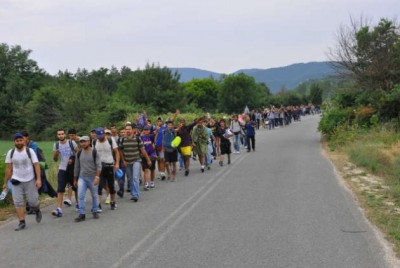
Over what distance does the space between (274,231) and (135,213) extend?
3.11m

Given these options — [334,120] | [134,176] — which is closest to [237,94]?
[334,120]

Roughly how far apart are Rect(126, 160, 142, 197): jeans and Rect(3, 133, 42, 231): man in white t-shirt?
8.82ft

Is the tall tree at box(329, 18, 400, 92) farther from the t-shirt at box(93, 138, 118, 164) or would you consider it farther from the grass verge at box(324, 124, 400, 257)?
the t-shirt at box(93, 138, 118, 164)

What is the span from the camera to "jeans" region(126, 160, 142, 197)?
1157 centimetres

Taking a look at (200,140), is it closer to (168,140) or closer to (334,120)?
(168,140)

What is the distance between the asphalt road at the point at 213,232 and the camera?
6777 millimetres

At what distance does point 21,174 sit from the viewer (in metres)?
9.19

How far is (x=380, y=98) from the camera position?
82.7ft

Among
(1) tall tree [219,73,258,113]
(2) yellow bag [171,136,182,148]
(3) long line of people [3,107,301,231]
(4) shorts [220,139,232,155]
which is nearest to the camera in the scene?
(3) long line of people [3,107,301,231]

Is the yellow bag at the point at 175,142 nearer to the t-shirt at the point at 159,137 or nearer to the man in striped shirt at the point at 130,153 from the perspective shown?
the t-shirt at the point at 159,137

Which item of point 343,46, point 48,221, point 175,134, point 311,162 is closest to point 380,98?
point 343,46

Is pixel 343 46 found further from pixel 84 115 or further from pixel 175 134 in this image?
pixel 84 115

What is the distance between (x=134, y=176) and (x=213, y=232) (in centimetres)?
383

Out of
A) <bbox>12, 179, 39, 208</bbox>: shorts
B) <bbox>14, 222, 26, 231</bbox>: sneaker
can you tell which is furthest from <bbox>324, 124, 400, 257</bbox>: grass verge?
<bbox>14, 222, 26, 231</bbox>: sneaker
